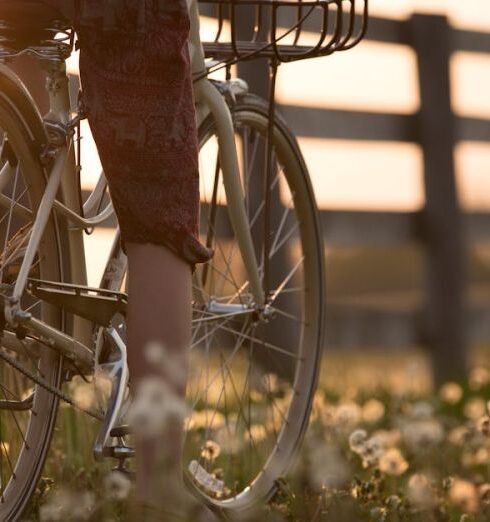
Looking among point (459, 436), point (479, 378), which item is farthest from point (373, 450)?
point (479, 378)

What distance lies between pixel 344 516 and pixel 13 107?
808 mm

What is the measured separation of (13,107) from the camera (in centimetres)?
240

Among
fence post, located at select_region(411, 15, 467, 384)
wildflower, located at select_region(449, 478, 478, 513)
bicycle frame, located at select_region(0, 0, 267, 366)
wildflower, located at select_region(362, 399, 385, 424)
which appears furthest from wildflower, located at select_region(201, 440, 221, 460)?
fence post, located at select_region(411, 15, 467, 384)

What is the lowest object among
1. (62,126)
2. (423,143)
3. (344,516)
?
(344,516)

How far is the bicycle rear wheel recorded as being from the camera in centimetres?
242

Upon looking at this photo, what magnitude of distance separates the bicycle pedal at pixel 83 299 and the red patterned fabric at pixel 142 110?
274mm

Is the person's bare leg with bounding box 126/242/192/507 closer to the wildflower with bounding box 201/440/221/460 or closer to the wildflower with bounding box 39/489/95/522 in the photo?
the wildflower with bounding box 39/489/95/522

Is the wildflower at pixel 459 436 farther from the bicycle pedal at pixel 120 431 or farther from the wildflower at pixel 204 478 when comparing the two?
the bicycle pedal at pixel 120 431

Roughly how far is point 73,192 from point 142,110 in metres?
0.43

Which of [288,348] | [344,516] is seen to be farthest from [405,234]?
[344,516]

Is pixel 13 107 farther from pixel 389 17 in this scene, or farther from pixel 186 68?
pixel 389 17

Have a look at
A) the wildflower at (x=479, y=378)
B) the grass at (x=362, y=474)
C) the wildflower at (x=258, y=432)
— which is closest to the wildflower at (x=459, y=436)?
the grass at (x=362, y=474)

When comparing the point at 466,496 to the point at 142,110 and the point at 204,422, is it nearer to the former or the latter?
the point at 142,110

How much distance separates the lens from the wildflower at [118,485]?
7.43ft
